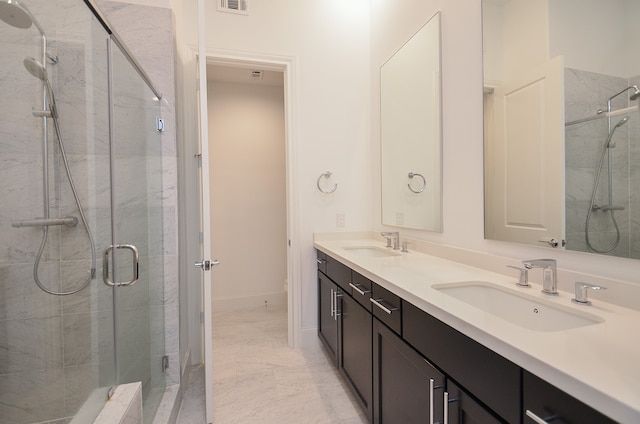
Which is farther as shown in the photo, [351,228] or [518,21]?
[351,228]

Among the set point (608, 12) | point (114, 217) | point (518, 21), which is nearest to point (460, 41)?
point (518, 21)

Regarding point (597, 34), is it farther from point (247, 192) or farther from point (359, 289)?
point (247, 192)

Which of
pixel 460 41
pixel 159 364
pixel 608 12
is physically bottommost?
pixel 159 364

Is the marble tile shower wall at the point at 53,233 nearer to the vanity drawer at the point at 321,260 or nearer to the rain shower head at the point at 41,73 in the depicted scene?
the rain shower head at the point at 41,73

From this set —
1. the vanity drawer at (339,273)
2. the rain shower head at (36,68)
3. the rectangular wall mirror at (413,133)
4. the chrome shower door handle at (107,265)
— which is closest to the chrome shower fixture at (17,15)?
the rain shower head at (36,68)

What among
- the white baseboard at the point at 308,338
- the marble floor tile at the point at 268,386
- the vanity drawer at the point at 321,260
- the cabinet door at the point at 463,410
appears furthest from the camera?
the white baseboard at the point at 308,338

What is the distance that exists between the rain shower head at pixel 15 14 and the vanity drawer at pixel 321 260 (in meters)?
1.98

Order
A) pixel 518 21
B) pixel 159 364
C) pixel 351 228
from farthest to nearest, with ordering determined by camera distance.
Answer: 1. pixel 351 228
2. pixel 159 364
3. pixel 518 21

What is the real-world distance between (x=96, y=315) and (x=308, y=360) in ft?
4.75

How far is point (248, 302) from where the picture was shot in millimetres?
3465

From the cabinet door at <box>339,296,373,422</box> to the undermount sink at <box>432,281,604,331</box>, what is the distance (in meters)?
0.46

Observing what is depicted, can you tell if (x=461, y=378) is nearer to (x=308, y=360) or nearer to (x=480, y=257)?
(x=480, y=257)

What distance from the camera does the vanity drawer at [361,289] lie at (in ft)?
4.91

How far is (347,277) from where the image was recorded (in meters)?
1.80
